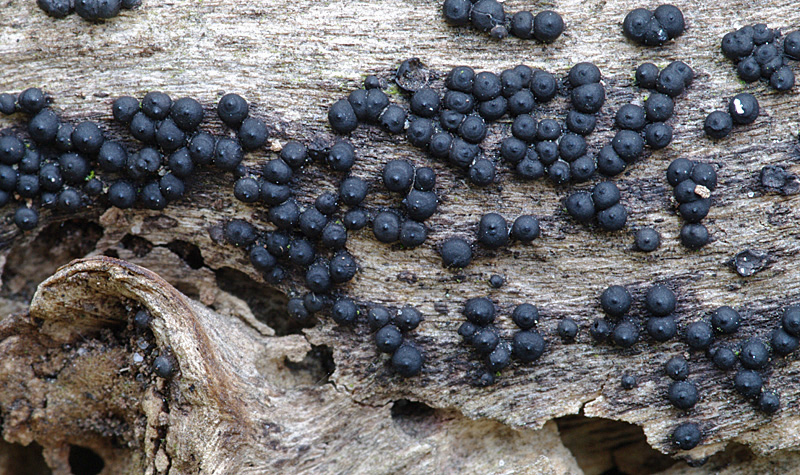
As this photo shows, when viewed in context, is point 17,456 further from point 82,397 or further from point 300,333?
point 300,333

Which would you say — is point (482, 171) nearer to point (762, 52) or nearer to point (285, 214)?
point (285, 214)

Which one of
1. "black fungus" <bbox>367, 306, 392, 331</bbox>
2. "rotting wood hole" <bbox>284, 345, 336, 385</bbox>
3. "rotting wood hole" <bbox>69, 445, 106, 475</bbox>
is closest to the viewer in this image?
"black fungus" <bbox>367, 306, 392, 331</bbox>

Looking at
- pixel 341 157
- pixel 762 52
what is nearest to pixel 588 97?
pixel 762 52

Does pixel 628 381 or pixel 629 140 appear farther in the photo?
pixel 628 381

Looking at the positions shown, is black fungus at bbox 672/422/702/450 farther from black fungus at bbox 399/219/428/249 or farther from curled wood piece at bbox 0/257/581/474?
black fungus at bbox 399/219/428/249

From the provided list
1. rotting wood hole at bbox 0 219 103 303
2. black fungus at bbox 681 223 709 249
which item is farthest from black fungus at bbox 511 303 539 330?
rotting wood hole at bbox 0 219 103 303

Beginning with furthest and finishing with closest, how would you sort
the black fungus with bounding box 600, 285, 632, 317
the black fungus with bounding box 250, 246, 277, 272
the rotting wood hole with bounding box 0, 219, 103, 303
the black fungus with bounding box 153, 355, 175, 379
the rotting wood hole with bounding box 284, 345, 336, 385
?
1. the rotting wood hole with bounding box 0, 219, 103, 303
2. the rotting wood hole with bounding box 284, 345, 336, 385
3. the black fungus with bounding box 250, 246, 277, 272
4. the black fungus with bounding box 600, 285, 632, 317
5. the black fungus with bounding box 153, 355, 175, 379
